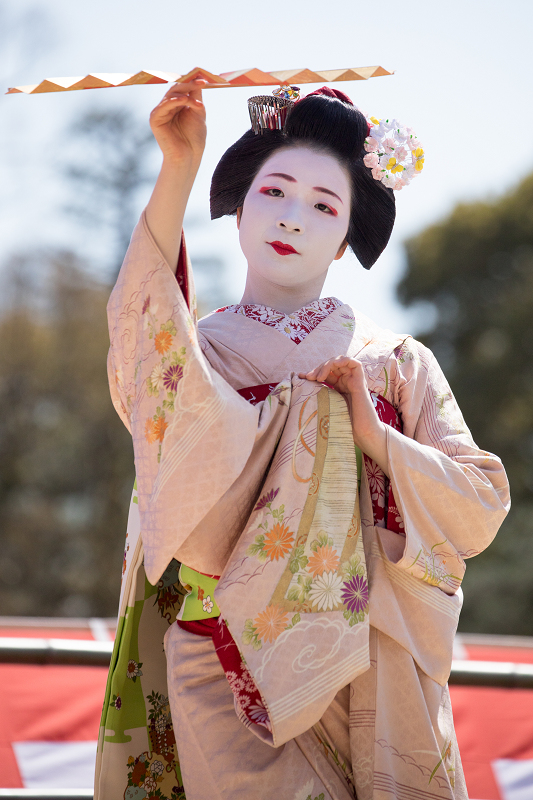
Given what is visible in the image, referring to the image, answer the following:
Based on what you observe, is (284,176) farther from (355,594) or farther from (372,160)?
(355,594)

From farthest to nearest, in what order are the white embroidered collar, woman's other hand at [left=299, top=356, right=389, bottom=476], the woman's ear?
the woman's ear
the white embroidered collar
woman's other hand at [left=299, top=356, right=389, bottom=476]

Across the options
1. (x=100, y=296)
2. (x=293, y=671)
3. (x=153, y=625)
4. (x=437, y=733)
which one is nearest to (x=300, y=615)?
(x=293, y=671)

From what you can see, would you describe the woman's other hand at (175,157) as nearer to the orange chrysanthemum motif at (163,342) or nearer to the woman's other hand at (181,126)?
the woman's other hand at (181,126)

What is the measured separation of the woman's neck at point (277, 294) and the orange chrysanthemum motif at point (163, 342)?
362 mm

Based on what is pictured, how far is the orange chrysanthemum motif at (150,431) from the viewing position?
126cm

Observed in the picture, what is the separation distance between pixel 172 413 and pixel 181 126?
459 mm

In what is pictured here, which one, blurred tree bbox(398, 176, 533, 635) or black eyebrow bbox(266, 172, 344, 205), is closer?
black eyebrow bbox(266, 172, 344, 205)

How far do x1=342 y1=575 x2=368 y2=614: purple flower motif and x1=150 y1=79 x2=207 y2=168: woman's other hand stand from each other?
2.39 ft

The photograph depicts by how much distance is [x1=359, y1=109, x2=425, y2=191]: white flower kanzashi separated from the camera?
1.60 meters

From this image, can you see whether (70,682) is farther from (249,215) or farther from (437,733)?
(249,215)

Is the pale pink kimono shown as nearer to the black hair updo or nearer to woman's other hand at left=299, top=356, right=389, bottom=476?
woman's other hand at left=299, top=356, right=389, bottom=476

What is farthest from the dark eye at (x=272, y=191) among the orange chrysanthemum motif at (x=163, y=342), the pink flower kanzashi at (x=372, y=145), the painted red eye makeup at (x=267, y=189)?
the orange chrysanthemum motif at (x=163, y=342)

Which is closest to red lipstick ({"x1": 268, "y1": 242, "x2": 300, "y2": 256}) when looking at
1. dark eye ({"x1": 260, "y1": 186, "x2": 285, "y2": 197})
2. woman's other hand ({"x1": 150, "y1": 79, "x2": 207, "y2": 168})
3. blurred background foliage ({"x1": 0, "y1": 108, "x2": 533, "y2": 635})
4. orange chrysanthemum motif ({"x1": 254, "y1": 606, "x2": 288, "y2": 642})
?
dark eye ({"x1": 260, "y1": 186, "x2": 285, "y2": 197})

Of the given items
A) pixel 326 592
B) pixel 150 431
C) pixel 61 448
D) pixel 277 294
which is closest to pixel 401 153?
pixel 277 294
